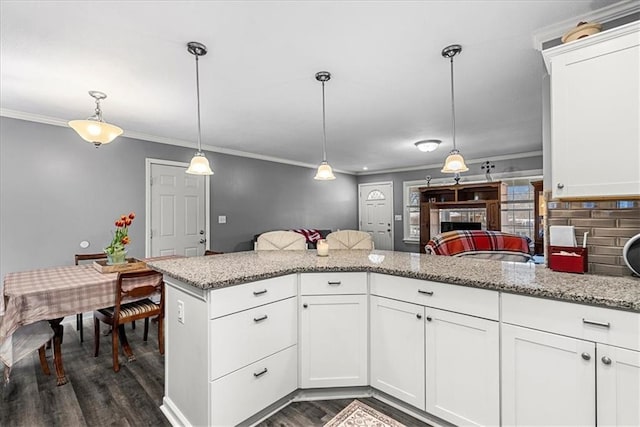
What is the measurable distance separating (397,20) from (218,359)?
2184mm

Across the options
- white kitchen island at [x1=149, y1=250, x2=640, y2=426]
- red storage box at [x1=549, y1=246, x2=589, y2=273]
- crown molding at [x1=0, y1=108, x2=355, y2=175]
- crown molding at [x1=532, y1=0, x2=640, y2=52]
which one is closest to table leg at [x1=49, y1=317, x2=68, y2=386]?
white kitchen island at [x1=149, y1=250, x2=640, y2=426]

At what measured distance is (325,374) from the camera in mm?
1998

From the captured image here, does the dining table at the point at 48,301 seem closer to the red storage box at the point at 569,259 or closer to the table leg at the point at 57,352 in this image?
the table leg at the point at 57,352

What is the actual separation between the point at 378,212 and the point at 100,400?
6.60 metres

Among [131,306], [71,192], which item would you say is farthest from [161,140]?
[131,306]

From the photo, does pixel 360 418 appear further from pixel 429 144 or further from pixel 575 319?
pixel 429 144

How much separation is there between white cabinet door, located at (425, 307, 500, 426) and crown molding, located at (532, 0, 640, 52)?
5.95 feet

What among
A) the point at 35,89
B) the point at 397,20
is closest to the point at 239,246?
the point at 35,89

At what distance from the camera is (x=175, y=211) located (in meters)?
4.55

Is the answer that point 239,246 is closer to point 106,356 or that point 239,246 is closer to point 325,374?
point 106,356

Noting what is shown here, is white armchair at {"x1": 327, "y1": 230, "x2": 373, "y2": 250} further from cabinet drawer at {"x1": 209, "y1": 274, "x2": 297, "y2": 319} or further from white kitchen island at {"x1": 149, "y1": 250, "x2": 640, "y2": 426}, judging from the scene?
cabinet drawer at {"x1": 209, "y1": 274, "x2": 297, "y2": 319}

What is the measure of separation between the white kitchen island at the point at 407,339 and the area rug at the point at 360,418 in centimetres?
13

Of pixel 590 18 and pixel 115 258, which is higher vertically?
pixel 590 18

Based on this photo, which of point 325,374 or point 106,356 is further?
point 106,356
